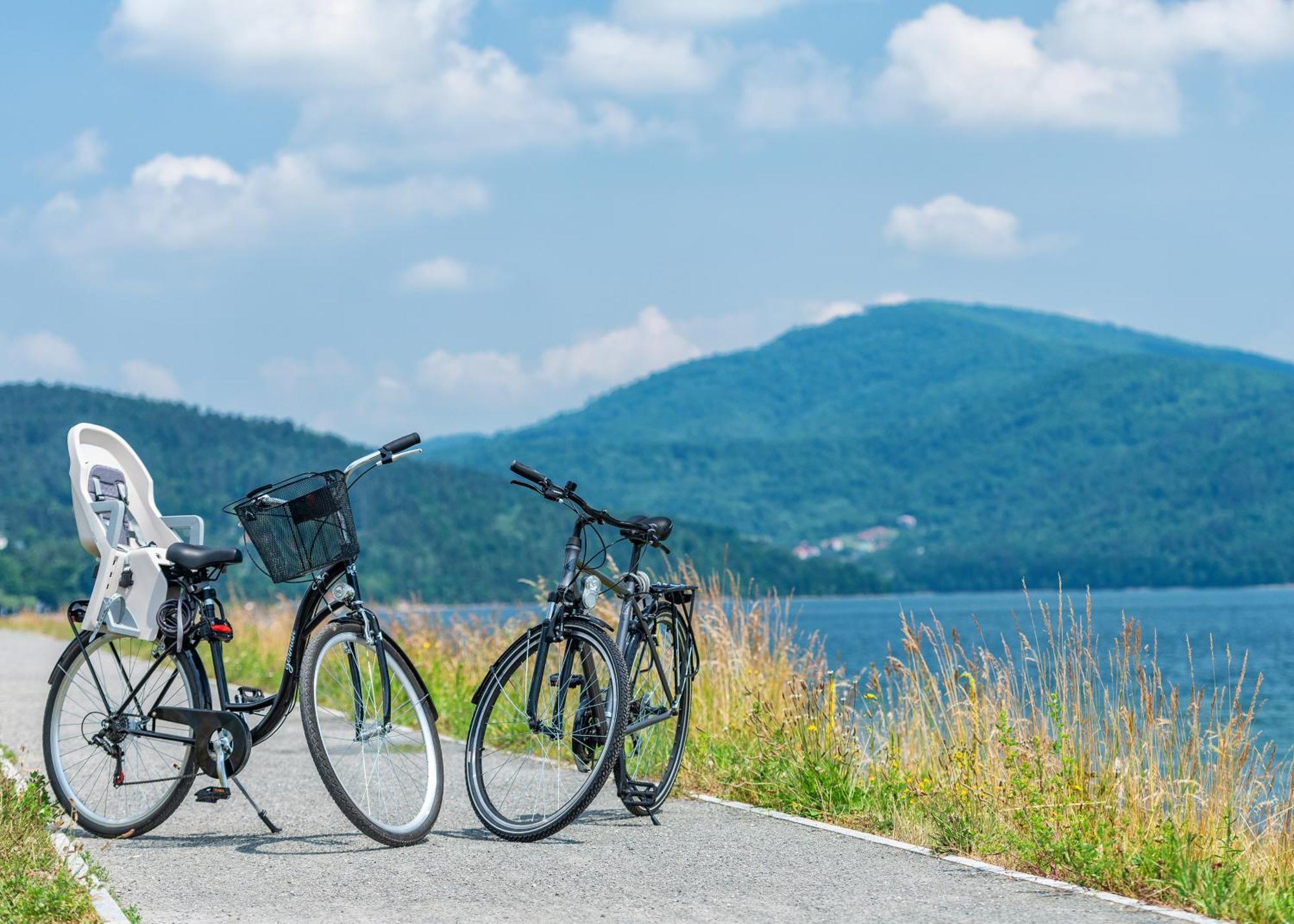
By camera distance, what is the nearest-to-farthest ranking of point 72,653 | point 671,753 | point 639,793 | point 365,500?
point 72,653, point 639,793, point 671,753, point 365,500

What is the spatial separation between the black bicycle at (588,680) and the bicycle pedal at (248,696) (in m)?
0.93

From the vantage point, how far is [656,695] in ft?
23.7

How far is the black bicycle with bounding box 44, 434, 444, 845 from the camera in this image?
619 cm

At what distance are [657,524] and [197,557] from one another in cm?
201

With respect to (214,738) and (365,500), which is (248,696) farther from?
(365,500)

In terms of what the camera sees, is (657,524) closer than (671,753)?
Yes

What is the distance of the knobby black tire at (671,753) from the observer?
683cm

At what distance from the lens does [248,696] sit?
661cm

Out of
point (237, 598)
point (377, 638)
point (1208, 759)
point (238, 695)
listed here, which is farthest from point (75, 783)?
point (237, 598)

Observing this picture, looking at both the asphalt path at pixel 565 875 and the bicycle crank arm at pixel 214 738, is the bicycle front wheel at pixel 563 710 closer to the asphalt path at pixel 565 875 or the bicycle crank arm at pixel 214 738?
the asphalt path at pixel 565 875

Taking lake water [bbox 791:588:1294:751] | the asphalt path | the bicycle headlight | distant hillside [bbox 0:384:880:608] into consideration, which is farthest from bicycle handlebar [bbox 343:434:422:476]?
distant hillside [bbox 0:384:880:608]

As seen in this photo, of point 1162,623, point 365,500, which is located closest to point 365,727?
point 1162,623

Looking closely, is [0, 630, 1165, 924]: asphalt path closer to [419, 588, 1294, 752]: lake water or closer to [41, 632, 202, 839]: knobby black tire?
[41, 632, 202, 839]: knobby black tire

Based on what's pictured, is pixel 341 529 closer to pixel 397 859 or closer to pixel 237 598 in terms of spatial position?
pixel 397 859
